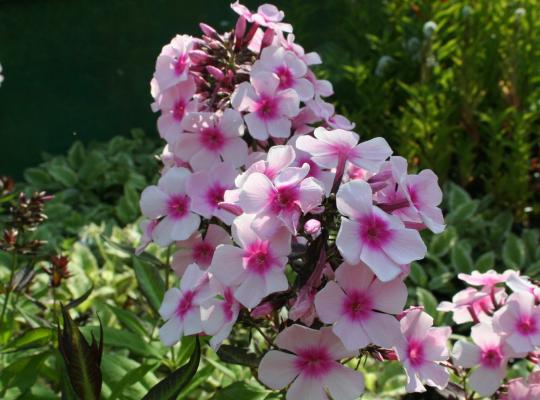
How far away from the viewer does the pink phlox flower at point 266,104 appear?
142 cm

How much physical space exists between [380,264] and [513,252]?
2.14m

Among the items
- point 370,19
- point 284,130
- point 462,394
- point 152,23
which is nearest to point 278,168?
point 284,130

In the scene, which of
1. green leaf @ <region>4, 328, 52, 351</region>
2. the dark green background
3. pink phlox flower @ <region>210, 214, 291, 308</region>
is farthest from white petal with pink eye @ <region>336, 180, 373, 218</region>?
the dark green background

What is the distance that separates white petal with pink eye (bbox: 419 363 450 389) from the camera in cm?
126

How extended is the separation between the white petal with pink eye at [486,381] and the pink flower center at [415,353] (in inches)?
8.2

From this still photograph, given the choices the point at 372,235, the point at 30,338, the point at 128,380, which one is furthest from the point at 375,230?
the point at 30,338

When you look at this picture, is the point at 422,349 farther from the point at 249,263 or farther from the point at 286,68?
the point at 286,68

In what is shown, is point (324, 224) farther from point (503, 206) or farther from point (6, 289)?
point (503, 206)

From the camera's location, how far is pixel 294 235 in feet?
3.60

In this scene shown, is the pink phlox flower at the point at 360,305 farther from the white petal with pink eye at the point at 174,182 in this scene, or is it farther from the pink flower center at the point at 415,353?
the white petal with pink eye at the point at 174,182

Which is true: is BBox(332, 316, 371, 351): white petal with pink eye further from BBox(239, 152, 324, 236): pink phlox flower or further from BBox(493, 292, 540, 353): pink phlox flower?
BBox(493, 292, 540, 353): pink phlox flower

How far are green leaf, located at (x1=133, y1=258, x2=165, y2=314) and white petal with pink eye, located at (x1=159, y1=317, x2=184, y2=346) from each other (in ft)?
1.89

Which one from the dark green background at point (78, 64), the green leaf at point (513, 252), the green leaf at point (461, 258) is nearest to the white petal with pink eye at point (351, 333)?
the green leaf at point (461, 258)

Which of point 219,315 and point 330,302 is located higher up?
point 330,302
